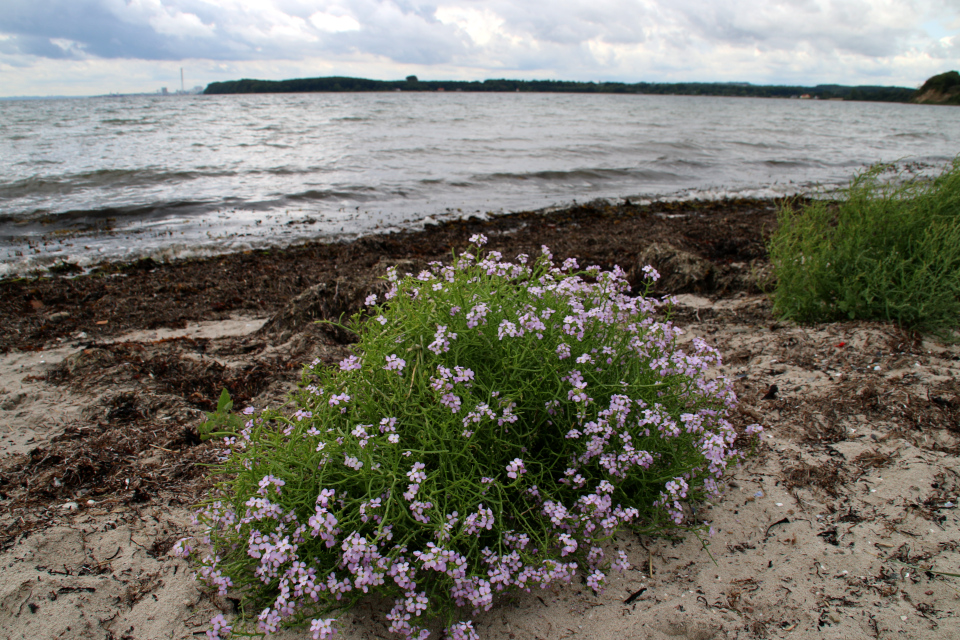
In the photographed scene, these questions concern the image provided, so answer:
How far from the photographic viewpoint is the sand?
222 cm

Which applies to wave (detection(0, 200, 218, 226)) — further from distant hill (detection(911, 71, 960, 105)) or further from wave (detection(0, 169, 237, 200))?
distant hill (detection(911, 71, 960, 105))

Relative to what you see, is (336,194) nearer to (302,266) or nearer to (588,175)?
(302,266)

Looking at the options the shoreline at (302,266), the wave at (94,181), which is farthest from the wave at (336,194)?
the wave at (94,181)

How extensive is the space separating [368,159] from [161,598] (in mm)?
19106

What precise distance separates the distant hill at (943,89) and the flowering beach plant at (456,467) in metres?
139

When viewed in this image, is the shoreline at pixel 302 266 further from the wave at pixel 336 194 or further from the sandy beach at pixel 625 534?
the wave at pixel 336 194

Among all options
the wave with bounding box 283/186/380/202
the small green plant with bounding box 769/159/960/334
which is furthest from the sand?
the wave with bounding box 283/186/380/202

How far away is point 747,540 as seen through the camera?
2.69 m

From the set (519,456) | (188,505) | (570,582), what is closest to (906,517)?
(570,582)

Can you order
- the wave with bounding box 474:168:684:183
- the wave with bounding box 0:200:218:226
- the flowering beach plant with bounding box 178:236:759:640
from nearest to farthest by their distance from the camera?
the flowering beach plant with bounding box 178:236:759:640, the wave with bounding box 0:200:218:226, the wave with bounding box 474:168:684:183

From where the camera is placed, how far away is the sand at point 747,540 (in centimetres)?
222

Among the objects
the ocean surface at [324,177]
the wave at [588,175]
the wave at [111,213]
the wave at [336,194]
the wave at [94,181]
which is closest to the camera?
the ocean surface at [324,177]

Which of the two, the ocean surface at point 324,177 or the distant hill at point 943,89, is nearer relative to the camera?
the ocean surface at point 324,177

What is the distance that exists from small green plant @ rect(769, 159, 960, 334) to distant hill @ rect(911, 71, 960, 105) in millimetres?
134622
